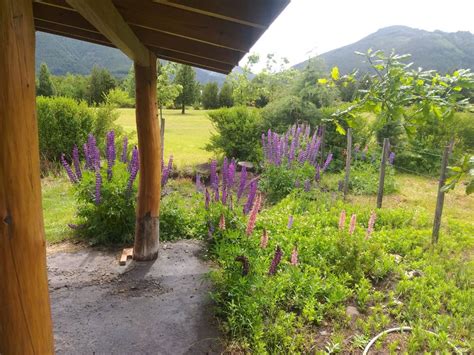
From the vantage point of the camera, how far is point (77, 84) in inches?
1918

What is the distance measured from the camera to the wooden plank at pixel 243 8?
5.21 feet

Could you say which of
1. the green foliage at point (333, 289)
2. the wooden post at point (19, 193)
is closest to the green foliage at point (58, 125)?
the green foliage at point (333, 289)

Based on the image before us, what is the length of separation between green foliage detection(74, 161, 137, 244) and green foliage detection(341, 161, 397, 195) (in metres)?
5.41

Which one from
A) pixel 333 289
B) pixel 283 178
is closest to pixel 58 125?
pixel 283 178

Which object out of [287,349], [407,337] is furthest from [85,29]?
[407,337]

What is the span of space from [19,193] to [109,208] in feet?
12.2

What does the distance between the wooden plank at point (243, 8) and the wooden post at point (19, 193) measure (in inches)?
35.9

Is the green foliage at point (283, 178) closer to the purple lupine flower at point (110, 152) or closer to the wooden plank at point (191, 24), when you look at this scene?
the purple lupine flower at point (110, 152)

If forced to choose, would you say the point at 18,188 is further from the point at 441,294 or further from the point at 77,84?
the point at 77,84

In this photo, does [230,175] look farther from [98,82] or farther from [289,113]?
[98,82]

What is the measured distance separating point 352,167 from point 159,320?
24.2 ft

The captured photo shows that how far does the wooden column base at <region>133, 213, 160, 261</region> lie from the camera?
4363 millimetres

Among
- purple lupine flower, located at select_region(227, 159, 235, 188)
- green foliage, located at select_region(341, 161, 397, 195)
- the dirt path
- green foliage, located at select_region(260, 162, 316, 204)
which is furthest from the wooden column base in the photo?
green foliage, located at select_region(341, 161, 397, 195)

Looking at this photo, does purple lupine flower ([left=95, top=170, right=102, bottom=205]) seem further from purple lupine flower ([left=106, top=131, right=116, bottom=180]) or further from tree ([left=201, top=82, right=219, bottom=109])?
tree ([left=201, top=82, right=219, bottom=109])
